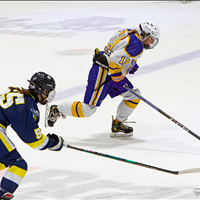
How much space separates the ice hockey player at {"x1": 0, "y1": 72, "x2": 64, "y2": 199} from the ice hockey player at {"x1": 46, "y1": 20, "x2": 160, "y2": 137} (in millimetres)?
1082

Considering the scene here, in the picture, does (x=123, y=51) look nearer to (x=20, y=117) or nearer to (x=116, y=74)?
(x=116, y=74)

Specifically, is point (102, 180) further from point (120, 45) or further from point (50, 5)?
point (50, 5)

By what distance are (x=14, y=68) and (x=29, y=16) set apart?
4925 mm

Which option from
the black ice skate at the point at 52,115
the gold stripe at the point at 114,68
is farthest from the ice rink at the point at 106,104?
the gold stripe at the point at 114,68

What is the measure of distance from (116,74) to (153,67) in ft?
8.18

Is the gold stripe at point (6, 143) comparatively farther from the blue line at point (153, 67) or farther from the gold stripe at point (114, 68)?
the blue line at point (153, 67)

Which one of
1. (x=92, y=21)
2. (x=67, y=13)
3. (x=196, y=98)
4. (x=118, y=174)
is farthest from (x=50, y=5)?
(x=118, y=174)

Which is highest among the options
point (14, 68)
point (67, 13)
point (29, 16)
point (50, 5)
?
point (50, 5)

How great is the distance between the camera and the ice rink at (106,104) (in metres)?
2.59

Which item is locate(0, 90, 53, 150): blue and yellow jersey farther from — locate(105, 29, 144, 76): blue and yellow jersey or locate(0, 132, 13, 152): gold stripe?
locate(105, 29, 144, 76): blue and yellow jersey

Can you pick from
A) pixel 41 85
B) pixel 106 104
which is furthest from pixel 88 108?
pixel 41 85

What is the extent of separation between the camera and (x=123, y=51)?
10.8ft

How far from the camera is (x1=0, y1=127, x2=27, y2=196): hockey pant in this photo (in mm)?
2236

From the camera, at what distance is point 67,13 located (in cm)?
1071
